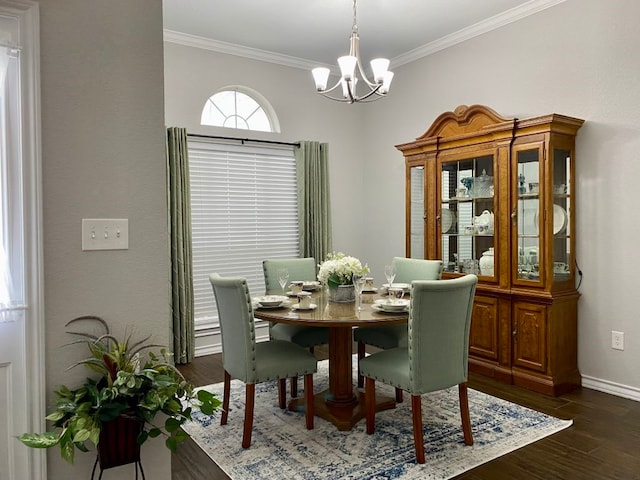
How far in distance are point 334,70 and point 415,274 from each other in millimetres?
2735

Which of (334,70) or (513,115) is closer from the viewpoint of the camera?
(513,115)

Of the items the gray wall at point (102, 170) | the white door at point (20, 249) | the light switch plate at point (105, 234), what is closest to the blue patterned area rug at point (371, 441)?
the gray wall at point (102, 170)

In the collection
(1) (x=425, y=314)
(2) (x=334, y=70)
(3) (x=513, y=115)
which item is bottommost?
(1) (x=425, y=314)

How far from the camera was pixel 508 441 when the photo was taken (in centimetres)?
281

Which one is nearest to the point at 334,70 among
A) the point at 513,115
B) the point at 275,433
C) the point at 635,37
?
the point at 513,115

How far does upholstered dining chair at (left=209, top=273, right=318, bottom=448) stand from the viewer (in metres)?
2.78

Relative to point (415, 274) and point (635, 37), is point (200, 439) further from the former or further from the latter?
point (635, 37)

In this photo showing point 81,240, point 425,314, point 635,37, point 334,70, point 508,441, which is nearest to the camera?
point 81,240

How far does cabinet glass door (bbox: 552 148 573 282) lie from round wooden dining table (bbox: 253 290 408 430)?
4.73 ft

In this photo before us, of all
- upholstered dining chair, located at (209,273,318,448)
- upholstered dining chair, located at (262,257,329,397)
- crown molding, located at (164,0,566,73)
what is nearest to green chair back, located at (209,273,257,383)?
upholstered dining chair, located at (209,273,318,448)

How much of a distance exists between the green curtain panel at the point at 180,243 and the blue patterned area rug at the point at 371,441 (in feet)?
3.93

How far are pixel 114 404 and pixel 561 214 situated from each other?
3350mm

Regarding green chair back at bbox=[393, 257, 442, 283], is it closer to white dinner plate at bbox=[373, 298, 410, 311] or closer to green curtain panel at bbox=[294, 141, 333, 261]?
white dinner plate at bbox=[373, 298, 410, 311]

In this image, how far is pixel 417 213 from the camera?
4.70 m
